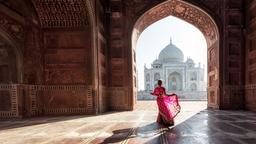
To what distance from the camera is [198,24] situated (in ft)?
33.7

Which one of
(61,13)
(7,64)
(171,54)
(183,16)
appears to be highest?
(171,54)

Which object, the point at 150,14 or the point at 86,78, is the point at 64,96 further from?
the point at 150,14

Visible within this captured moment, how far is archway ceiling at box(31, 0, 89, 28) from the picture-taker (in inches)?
286

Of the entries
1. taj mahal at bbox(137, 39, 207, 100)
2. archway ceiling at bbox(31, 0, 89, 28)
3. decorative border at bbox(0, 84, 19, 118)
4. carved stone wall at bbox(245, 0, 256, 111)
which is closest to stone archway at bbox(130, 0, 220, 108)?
carved stone wall at bbox(245, 0, 256, 111)

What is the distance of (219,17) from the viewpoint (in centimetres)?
895

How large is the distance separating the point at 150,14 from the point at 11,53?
5.72m

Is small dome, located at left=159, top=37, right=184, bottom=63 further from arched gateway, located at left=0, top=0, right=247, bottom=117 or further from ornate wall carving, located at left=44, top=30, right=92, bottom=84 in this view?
ornate wall carving, located at left=44, top=30, right=92, bottom=84

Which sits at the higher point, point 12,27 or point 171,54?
point 171,54

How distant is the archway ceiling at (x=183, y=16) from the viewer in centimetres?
928

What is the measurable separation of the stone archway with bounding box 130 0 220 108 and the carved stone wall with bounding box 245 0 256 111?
1030 millimetres

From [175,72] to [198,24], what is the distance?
28.5 metres

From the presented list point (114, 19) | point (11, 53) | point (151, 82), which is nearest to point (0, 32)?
point (11, 53)

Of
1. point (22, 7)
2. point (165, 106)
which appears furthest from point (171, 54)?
point (165, 106)

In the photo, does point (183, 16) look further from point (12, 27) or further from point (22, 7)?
point (12, 27)
